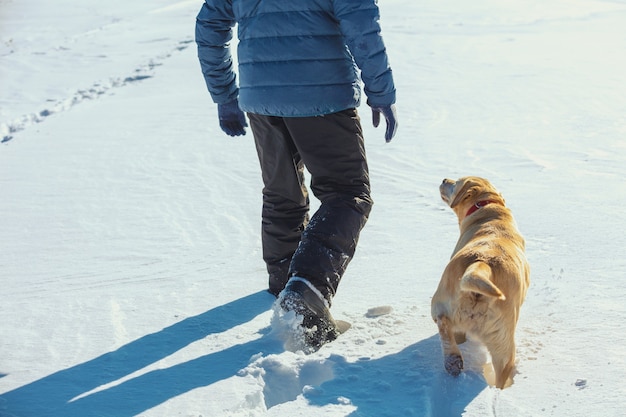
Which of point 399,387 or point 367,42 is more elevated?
point 367,42

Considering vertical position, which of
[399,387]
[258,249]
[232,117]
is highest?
[232,117]

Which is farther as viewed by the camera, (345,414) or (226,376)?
(226,376)

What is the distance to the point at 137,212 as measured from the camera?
5320 mm

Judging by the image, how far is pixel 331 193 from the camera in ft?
10.9

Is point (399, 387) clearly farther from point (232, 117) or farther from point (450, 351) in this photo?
point (232, 117)

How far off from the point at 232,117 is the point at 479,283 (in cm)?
181

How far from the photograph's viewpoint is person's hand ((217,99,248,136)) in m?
3.78

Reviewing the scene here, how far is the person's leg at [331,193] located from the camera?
10.5 ft

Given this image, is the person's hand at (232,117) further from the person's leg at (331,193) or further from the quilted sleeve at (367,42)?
the quilted sleeve at (367,42)

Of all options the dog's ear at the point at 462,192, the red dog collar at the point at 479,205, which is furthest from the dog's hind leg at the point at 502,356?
the dog's ear at the point at 462,192

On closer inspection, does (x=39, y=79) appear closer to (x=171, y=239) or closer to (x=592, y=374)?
(x=171, y=239)

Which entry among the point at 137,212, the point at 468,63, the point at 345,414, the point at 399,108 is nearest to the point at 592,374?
the point at 345,414

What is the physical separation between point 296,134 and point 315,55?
36cm

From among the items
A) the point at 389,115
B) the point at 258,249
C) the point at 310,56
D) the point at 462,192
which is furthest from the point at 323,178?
the point at 258,249
